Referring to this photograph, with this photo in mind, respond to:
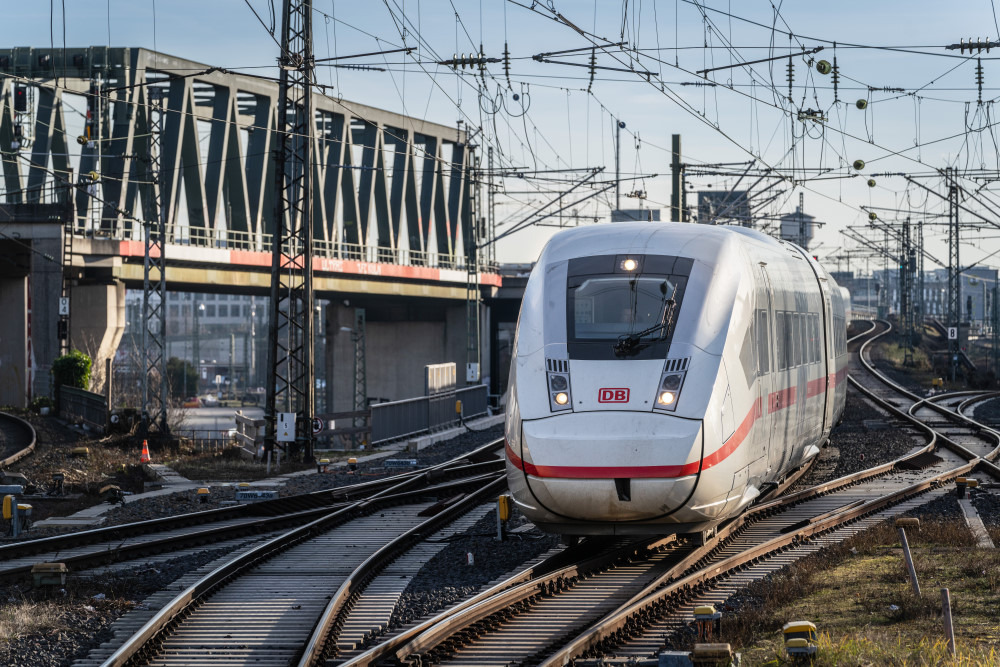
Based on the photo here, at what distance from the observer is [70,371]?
38375 mm

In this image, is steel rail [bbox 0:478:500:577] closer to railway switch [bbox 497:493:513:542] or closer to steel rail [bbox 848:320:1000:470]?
railway switch [bbox 497:493:513:542]

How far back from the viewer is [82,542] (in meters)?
15.6

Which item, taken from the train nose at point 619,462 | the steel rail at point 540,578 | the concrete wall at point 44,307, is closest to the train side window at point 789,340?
the steel rail at point 540,578

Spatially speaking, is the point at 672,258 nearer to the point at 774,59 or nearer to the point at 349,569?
the point at 349,569

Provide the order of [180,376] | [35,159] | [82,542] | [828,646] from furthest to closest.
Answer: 1. [180,376]
2. [35,159]
3. [82,542]
4. [828,646]

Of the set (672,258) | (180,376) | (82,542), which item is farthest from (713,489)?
(180,376)

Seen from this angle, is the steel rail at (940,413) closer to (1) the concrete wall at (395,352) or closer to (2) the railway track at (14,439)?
(2) the railway track at (14,439)

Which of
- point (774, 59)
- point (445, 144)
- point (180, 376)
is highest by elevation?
point (445, 144)

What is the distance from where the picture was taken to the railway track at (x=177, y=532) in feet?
47.8

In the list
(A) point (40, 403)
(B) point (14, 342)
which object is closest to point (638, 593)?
(A) point (40, 403)

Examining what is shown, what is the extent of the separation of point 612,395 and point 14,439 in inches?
935

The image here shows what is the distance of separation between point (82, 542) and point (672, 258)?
8340mm

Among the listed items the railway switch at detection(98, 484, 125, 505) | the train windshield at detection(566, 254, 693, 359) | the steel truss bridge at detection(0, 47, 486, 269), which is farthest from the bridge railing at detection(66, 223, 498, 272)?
the train windshield at detection(566, 254, 693, 359)

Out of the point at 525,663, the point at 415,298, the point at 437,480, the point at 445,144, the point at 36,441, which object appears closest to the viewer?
the point at 525,663
